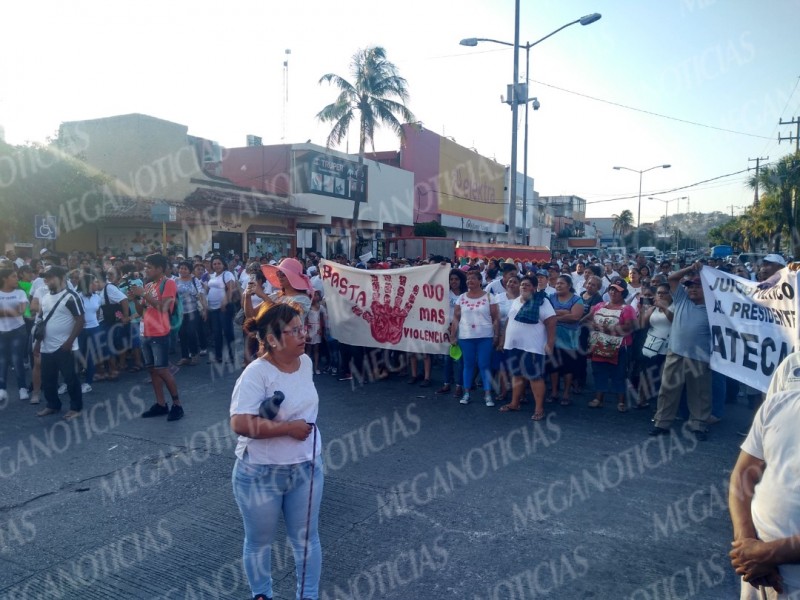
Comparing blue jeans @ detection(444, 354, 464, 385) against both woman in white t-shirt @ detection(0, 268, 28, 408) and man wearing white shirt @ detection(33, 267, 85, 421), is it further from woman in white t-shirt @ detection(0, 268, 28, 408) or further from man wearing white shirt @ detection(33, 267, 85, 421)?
Result: woman in white t-shirt @ detection(0, 268, 28, 408)

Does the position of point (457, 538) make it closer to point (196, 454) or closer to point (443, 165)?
point (196, 454)

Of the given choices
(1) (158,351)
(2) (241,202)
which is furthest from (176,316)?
(2) (241,202)

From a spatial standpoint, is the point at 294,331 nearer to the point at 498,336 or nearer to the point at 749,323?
the point at 749,323

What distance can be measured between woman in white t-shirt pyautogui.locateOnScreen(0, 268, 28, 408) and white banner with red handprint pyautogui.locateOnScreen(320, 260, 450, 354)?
13.3 ft

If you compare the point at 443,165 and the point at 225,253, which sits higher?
the point at 443,165

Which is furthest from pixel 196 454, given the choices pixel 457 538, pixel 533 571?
pixel 533 571

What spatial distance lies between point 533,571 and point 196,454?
3.50 meters

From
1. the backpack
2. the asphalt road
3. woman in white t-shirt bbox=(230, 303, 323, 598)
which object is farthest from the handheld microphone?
the backpack

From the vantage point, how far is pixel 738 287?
19.2 feet

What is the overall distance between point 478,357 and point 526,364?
2.38 ft

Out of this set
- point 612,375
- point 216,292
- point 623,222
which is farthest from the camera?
point 623,222

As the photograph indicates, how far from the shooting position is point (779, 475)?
222 cm

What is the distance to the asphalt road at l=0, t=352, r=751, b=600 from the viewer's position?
3801mm

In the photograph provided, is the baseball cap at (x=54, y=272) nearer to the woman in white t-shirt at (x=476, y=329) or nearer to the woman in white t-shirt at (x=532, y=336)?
the woman in white t-shirt at (x=476, y=329)
